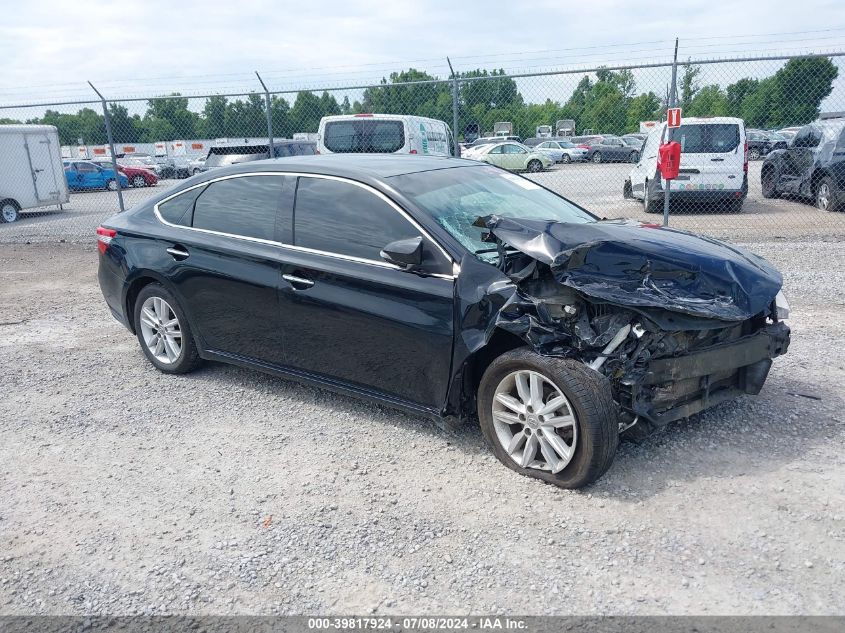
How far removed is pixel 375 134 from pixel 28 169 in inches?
413

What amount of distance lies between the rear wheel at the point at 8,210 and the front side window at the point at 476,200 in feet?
54.3

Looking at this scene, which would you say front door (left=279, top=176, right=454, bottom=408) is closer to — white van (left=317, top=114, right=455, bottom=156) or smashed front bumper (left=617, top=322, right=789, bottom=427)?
smashed front bumper (left=617, top=322, right=789, bottom=427)

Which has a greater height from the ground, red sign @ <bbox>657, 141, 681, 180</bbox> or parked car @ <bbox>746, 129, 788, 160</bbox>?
red sign @ <bbox>657, 141, 681, 180</bbox>

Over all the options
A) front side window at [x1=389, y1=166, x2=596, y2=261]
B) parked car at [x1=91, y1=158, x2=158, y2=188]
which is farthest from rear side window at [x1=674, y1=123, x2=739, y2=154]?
parked car at [x1=91, y1=158, x2=158, y2=188]

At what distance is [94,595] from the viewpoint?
111 inches

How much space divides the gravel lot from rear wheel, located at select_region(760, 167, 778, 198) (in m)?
0.32

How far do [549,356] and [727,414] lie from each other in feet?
A: 4.99

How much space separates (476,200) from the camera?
169 inches

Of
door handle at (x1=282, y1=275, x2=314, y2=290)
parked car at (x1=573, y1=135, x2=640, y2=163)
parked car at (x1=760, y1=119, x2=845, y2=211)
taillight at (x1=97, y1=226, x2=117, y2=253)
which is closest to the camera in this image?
door handle at (x1=282, y1=275, x2=314, y2=290)

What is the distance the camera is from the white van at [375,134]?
12734mm

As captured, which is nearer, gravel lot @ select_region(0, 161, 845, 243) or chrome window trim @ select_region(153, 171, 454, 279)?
chrome window trim @ select_region(153, 171, 454, 279)

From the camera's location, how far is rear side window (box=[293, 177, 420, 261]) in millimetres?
3979

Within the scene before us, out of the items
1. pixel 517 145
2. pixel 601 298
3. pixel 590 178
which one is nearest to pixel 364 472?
pixel 601 298

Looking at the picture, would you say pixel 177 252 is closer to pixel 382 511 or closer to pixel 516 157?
pixel 382 511
